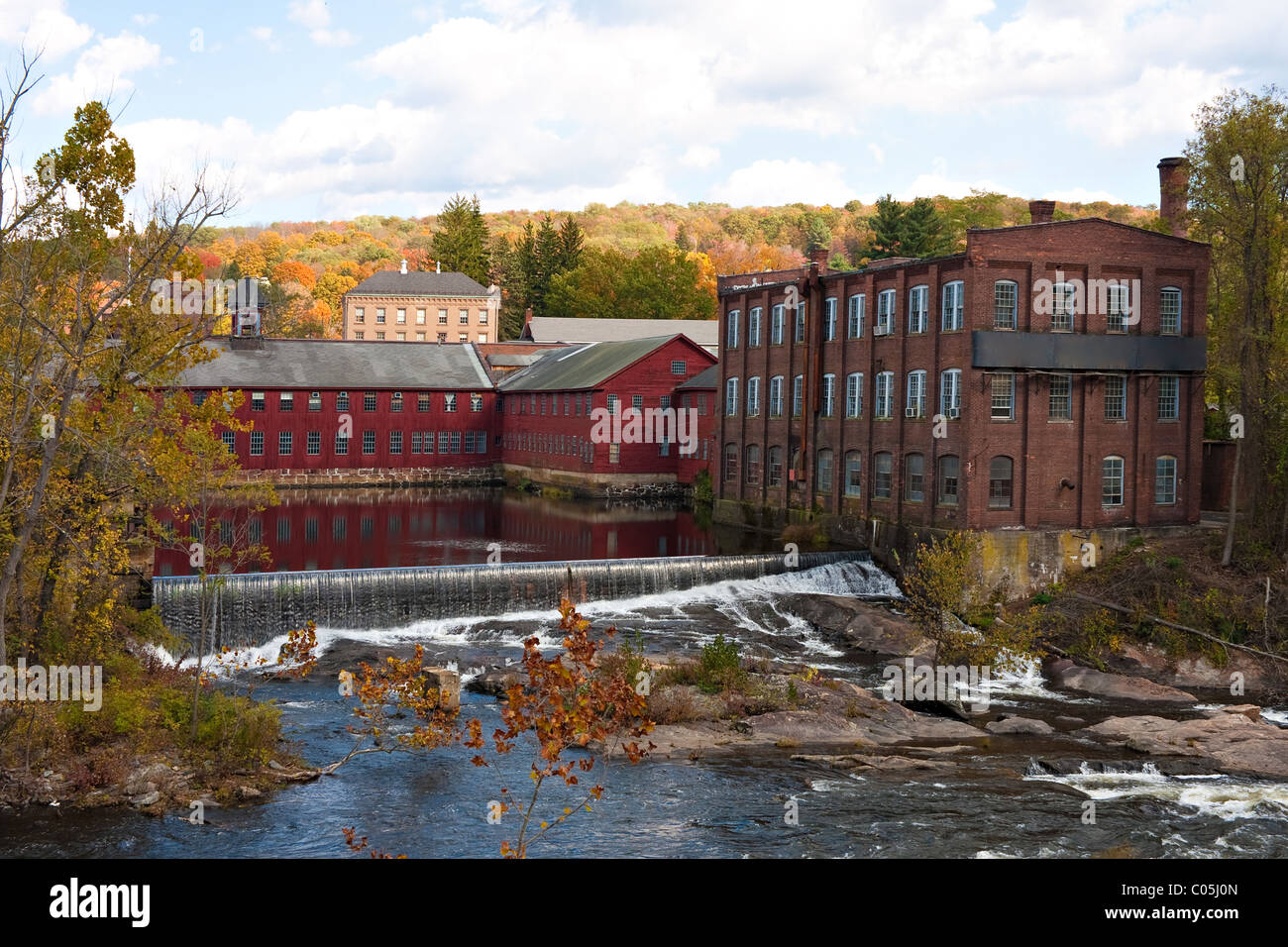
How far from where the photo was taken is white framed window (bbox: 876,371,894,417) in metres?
42.0

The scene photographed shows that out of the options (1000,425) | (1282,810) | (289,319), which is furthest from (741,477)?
(289,319)

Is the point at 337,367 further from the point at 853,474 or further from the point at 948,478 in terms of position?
the point at 948,478

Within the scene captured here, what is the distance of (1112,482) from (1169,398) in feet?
11.7

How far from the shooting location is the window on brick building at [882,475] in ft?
139

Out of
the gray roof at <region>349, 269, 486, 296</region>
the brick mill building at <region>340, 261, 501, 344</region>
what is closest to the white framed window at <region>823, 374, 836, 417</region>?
the brick mill building at <region>340, 261, 501, 344</region>

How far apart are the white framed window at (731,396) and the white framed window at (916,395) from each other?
1371 cm

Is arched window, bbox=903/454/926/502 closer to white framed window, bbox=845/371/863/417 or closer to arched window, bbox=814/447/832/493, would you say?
white framed window, bbox=845/371/863/417

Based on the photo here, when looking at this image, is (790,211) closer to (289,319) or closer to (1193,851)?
(289,319)

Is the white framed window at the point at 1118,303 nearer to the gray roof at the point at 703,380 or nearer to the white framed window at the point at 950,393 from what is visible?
the white framed window at the point at 950,393

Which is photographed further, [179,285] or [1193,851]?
[179,285]

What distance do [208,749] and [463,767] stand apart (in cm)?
425

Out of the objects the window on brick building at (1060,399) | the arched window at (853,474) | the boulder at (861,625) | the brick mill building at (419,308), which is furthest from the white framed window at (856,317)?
the brick mill building at (419,308)

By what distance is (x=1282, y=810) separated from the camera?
19.8 meters
